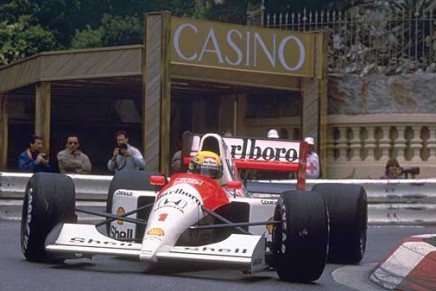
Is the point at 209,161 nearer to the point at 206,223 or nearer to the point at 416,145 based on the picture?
the point at 206,223

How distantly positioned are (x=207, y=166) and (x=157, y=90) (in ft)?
41.8

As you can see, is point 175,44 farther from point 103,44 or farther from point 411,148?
point 103,44

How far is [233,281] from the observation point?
34.2 ft

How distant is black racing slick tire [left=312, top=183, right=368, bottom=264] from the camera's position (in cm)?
1264

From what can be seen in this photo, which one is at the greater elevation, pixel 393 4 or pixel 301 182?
pixel 393 4

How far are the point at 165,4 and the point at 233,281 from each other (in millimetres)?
39270

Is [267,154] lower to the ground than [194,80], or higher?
lower

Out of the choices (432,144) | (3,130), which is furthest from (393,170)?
(3,130)

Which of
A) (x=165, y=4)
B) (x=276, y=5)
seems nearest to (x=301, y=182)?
(x=276, y=5)

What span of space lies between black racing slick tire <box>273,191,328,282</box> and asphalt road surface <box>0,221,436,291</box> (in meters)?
0.12

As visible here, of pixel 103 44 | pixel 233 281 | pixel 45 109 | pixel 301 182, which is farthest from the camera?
pixel 103 44

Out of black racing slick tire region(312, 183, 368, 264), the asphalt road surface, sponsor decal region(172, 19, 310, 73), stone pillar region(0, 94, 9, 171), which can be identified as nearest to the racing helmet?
the asphalt road surface

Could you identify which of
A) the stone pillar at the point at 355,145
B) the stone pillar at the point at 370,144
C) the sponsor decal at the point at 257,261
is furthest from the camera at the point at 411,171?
the sponsor decal at the point at 257,261

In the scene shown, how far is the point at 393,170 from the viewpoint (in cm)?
2245
